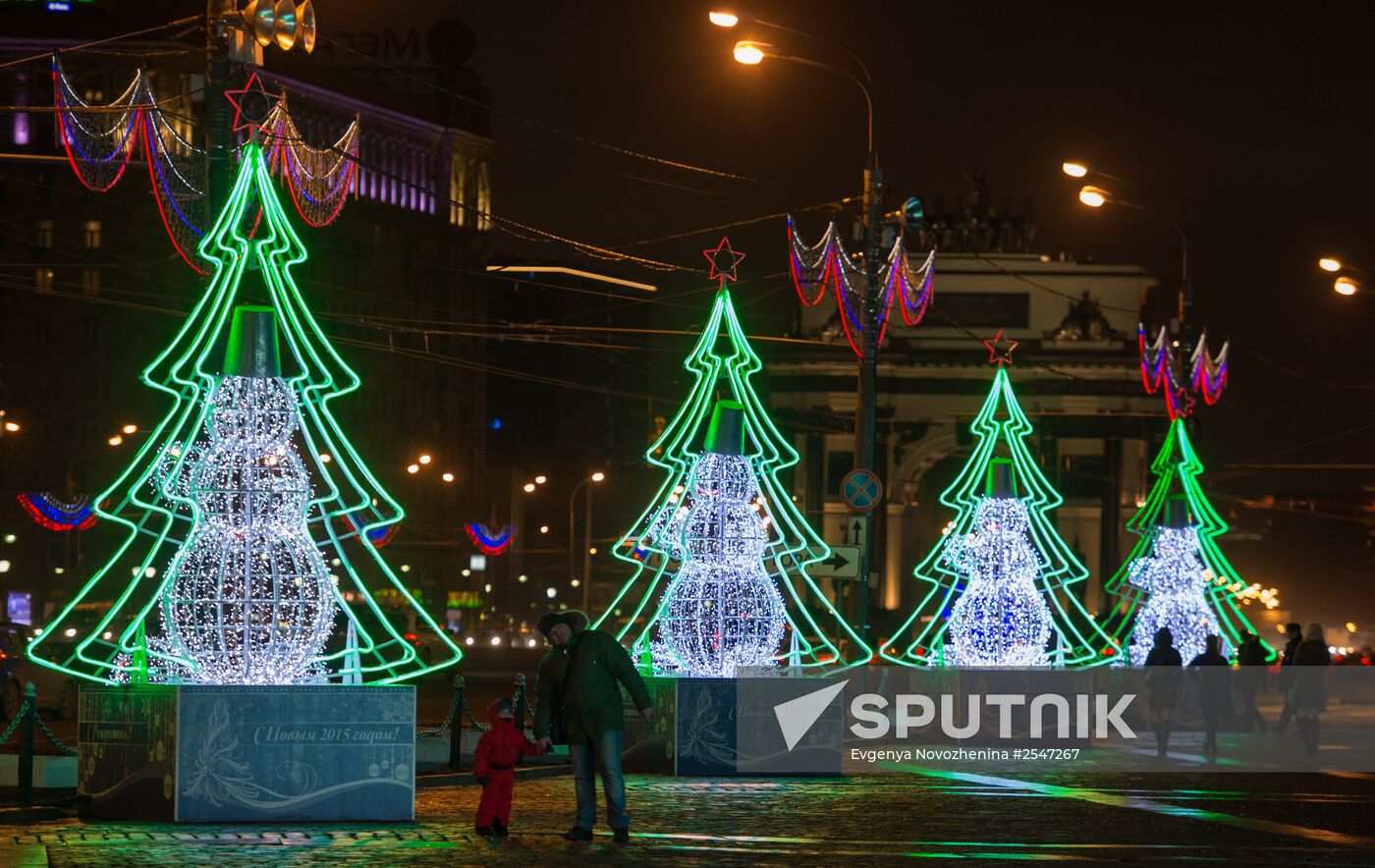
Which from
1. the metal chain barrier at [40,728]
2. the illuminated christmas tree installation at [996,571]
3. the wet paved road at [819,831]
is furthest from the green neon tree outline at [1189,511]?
the metal chain barrier at [40,728]

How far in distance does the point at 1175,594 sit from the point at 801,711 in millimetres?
16657

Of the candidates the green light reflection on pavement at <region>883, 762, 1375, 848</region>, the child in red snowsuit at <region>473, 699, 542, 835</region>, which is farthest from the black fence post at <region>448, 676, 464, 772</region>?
the child in red snowsuit at <region>473, 699, 542, 835</region>

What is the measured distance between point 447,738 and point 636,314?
106 meters

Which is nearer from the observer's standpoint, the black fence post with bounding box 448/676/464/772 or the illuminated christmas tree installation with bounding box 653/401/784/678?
the black fence post with bounding box 448/676/464/772

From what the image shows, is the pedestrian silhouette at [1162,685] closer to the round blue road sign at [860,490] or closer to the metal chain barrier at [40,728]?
the round blue road sign at [860,490]

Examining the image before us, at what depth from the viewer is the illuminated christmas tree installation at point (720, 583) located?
23.3 meters

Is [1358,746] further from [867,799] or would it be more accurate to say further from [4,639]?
[4,639]

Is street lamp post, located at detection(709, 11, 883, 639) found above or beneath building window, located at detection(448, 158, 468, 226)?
beneath

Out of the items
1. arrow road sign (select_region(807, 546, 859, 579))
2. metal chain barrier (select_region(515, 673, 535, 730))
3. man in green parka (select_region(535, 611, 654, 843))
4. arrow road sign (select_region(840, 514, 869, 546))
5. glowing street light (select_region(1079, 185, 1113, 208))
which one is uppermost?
glowing street light (select_region(1079, 185, 1113, 208))

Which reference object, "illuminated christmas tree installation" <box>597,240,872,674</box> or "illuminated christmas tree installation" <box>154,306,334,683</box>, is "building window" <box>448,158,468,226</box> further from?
"illuminated christmas tree installation" <box>154,306,334,683</box>

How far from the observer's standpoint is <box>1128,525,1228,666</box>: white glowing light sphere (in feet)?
116

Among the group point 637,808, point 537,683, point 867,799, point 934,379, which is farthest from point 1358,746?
point 934,379

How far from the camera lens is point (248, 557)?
1719cm

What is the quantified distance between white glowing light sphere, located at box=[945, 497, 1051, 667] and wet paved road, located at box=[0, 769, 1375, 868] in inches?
385
